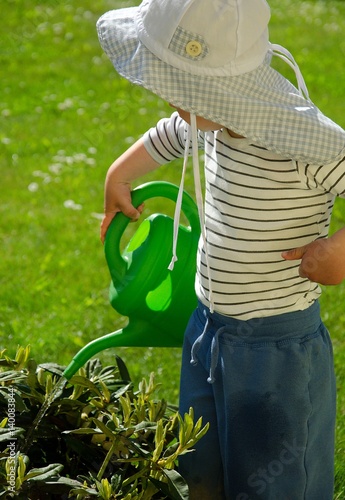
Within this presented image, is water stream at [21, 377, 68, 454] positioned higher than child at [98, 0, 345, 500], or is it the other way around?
child at [98, 0, 345, 500]

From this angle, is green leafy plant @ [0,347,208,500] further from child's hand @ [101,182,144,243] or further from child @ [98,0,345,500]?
child's hand @ [101,182,144,243]

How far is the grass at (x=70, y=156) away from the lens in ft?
10.00

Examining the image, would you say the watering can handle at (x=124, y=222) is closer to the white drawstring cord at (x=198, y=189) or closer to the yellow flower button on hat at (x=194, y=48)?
the white drawstring cord at (x=198, y=189)

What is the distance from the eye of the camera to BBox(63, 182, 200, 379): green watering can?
200 centimetres

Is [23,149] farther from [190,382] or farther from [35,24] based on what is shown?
[190,382]

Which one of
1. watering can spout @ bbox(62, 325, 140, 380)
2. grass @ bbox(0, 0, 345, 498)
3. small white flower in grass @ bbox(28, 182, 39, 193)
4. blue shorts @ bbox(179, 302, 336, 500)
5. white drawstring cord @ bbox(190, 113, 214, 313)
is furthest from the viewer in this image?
small white flower in grass @ bbox(28, 182, 39, 193)

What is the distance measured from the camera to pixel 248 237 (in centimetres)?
177

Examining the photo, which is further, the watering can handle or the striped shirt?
the watering can handle

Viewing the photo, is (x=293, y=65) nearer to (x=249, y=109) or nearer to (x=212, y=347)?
(x=249, y=109)

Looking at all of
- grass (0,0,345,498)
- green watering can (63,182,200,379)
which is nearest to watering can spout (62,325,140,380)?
green watering can (63,182,200,379)

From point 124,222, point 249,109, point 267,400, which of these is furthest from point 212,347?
point 249,109

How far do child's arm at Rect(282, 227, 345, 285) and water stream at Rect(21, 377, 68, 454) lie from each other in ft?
2.03

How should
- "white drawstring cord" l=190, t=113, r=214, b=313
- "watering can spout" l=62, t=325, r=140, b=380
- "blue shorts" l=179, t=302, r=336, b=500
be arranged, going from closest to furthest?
"white drawstring cord" l=190, t=113, r=214, b=313 → "blue shorts" l=179, t=302, r=336, b=500 → "watering can spout" l=62, t=325, r=140, b=380

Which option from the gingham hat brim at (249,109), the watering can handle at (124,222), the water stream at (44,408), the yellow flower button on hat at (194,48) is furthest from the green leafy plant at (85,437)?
the yellow flower button on hat at (194,48)
